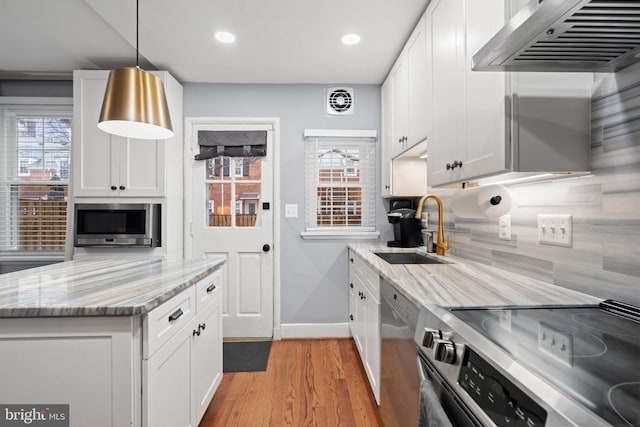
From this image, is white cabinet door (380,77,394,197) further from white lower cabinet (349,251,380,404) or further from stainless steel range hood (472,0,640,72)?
stainless steel range hood (472,0,640,72)

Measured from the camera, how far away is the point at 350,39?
7.35 ft

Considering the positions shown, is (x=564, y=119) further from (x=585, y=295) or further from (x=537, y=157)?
(x=585, y=295)

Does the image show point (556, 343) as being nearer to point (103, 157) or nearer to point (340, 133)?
point (340, 133)

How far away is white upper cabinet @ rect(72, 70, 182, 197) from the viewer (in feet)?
8.36

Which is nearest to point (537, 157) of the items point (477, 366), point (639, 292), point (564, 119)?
point (564, 119)

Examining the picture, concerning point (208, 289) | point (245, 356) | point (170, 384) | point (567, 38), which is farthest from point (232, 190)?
point (567, 38)

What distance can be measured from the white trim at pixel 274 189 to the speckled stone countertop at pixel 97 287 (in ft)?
3.46

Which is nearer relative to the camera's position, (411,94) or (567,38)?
(567,38)

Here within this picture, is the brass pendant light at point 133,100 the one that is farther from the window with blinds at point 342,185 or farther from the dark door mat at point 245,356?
the dark door mat at point 245,356

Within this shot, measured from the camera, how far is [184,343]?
1.42m

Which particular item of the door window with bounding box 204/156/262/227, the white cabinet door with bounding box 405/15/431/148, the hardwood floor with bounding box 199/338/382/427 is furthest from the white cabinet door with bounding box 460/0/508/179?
the door window with bounding box 204/156/262/227

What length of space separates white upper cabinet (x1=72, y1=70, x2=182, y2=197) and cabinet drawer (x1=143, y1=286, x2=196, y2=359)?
1456 mm

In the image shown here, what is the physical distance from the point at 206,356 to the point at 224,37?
216 cm

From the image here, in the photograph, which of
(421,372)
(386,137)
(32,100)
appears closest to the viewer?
(421,372)
